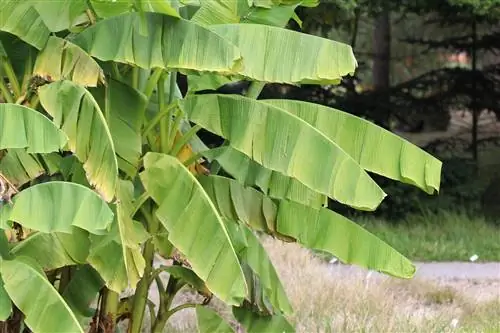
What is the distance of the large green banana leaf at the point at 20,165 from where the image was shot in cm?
433

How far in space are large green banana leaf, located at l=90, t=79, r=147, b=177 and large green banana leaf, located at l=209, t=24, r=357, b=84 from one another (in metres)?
0.66

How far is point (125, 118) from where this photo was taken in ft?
13.4

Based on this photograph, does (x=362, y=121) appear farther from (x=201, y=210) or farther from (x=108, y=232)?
(x=108, y=232)

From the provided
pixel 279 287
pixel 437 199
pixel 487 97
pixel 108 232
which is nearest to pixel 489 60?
pixel 487 97

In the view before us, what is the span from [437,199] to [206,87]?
28.3ft

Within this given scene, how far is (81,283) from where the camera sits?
4.30 m

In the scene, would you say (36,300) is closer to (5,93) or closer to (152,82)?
(5,93)

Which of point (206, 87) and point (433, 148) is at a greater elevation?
point (206, 87)

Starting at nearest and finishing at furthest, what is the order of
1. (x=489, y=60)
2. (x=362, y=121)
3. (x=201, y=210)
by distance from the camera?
(x=201, y=210) → (x=362, y=121) → (x=489, y=60)

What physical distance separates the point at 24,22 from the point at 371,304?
12.5ft

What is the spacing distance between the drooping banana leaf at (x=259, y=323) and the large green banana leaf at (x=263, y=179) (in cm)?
93

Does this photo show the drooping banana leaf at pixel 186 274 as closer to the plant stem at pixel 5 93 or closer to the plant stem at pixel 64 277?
the plant stem at pixel 64 277

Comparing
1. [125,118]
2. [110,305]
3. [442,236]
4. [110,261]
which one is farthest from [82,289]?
[442,236]

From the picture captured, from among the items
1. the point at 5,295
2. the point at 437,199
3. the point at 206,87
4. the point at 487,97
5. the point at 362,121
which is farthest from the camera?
the point at 487,97
